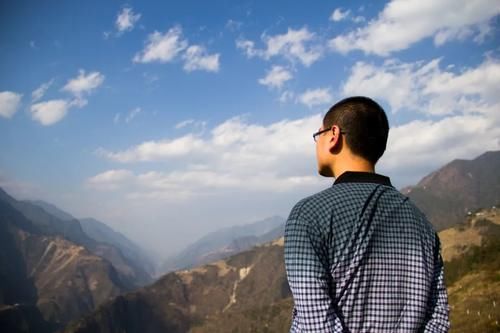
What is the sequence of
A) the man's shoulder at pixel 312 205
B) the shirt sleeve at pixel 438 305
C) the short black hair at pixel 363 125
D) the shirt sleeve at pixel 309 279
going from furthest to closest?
1. the short black hair at pixel 363 125
2. the shirt sleeve at pixel 438 305
3. the man's shoulder at pixel 312 205
4. the shirt sleeve at pixel 309 279

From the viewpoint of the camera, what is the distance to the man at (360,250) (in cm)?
294

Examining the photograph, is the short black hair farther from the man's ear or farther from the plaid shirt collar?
the plaid shirt collar

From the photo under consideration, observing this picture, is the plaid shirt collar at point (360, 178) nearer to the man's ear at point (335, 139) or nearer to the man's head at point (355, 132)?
the man's head at point (355, 132)

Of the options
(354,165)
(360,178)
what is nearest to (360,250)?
(360,178)

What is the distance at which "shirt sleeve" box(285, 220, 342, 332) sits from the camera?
2.86 meters

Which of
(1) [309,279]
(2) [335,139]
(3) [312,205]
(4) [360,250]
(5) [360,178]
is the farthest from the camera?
(2) [335,139]

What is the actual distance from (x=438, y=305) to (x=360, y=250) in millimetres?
969

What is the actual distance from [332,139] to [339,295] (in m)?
1.24

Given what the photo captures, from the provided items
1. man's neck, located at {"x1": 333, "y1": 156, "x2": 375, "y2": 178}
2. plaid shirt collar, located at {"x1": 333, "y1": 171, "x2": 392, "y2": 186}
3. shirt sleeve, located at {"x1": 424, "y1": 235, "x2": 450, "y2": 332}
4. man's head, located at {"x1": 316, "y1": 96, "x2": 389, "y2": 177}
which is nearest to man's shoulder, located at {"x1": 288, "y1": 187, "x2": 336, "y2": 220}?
plaid shirt collar, located at {"x1": 333, "y1": 171, "x2": 392, "y2": 186}

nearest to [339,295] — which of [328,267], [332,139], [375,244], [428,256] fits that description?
[328,267]

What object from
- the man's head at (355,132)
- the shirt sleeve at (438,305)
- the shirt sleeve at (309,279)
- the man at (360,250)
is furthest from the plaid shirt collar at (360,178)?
the shirt sleeve at (438,305)

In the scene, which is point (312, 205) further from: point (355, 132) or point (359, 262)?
point (355, 132)

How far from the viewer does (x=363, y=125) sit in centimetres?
338

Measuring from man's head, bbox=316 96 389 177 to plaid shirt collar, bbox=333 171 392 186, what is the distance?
13 cm
